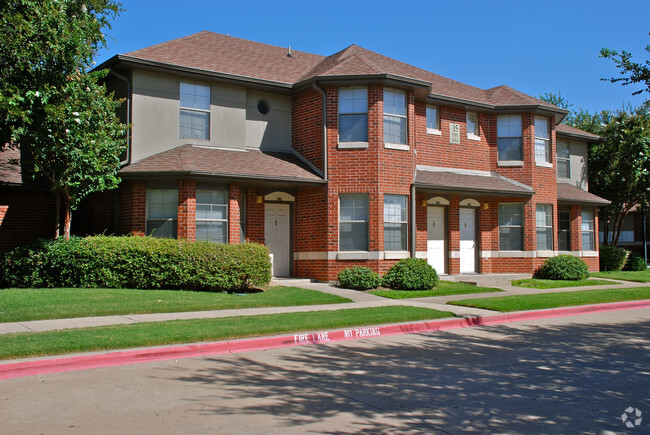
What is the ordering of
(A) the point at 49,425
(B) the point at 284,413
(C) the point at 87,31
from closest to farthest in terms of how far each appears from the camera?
(A) the point at 49,425
(B) the point at 284,413
(C) the point at 87,31

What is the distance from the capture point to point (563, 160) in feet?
80.6

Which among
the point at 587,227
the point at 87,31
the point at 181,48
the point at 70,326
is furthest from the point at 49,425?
the point at 587,227

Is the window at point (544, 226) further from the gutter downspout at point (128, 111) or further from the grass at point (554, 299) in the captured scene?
the gutter downspout at point (128, 111)

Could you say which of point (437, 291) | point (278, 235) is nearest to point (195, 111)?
point (278, 235)

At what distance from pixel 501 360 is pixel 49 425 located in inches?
222

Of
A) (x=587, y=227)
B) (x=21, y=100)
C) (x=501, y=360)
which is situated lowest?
(x=501, y=360)

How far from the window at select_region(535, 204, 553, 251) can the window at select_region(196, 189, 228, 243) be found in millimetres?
11761

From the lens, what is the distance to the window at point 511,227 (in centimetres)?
2081

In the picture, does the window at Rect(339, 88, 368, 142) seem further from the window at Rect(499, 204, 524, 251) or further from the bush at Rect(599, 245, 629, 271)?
the bush at Rect(599, 245, 629, 271)

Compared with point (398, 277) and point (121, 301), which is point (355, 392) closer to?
point (121, 301)

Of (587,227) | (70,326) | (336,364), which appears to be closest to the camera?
(336,364)

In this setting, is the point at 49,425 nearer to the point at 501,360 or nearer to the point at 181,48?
the point at 501,360

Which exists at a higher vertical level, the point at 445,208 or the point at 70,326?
the point at 445,208

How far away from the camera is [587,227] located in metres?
23.8
